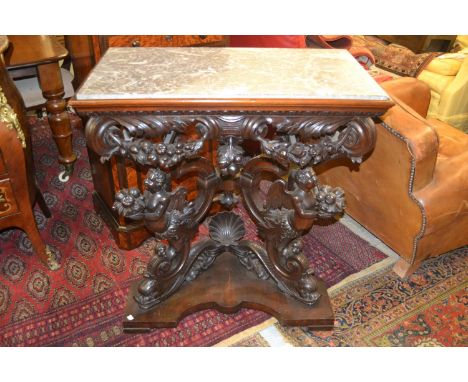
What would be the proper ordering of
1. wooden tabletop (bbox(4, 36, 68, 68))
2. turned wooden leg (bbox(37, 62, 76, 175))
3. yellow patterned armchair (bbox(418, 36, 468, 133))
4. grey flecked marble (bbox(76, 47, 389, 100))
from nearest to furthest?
grey flecked marble (bbox(76, 47, 389, 100)), wooden tabletop (bbox(4, 36, 68, 68)), turned wooden leg (bbox(37, 62, 76, 175)), yellow patterned armchair (bbox(418, 36, 468, 133))

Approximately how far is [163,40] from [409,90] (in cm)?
135

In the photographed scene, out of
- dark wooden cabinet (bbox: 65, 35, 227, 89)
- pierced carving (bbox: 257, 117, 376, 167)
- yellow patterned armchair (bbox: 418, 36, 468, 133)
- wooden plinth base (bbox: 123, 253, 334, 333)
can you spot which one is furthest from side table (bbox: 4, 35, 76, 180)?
yellow patterned armchair (bbox: 418, 36, 468, 133)

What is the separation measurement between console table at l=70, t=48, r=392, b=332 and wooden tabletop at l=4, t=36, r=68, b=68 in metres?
0.76

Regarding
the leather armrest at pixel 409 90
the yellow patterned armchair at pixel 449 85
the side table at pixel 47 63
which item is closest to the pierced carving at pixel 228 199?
the leather armrest at pixel 409 90

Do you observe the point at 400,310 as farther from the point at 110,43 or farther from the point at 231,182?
the point at 110,43

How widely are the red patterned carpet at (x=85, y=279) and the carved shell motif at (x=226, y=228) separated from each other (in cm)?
34

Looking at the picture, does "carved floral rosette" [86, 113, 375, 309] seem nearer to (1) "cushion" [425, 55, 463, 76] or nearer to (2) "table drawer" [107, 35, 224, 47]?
(2) "table drawer" [107, 35, 224, 47]

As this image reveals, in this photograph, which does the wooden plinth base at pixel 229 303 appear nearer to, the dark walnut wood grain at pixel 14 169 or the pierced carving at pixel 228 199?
the pierced carving at pixel 228 199

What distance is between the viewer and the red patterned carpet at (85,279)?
1835 millimetres

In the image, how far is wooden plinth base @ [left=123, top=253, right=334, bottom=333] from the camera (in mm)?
1831

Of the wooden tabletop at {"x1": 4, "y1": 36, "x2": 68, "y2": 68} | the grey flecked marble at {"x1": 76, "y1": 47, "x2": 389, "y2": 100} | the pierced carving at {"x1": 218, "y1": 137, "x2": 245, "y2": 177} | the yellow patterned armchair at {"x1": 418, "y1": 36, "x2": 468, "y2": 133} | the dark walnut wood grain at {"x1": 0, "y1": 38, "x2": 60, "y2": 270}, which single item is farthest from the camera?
the yellow patterned armchair at {"x1": 418, "y1": 36, "x2": 468, "y2": 133}

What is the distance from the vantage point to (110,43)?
1.90m

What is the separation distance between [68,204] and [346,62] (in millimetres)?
1891

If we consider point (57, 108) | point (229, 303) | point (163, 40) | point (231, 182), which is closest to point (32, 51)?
point (57, 108)
